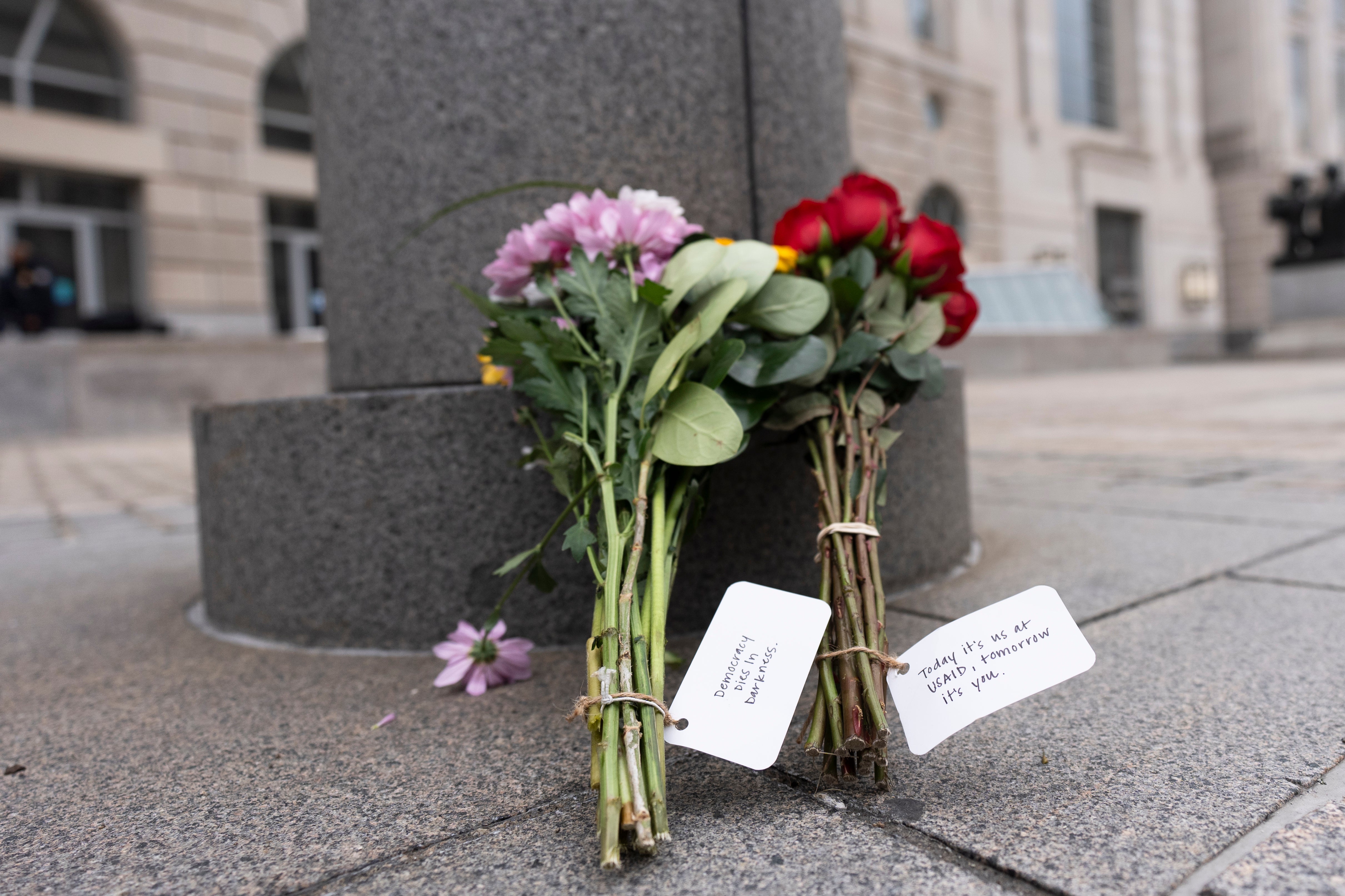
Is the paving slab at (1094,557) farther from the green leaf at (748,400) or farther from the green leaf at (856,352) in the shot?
the green leaf at (748,400)

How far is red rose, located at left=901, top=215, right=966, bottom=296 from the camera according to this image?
1.71 meters

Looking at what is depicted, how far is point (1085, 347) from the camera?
17688 mm

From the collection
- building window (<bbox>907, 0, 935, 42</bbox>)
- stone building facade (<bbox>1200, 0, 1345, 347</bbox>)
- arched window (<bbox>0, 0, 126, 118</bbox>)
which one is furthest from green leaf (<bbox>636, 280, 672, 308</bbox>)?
stone building facade (<bbox>1200, 0, 1345, 347</bbox>)

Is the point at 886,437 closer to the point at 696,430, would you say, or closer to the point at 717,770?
the point at 696,430

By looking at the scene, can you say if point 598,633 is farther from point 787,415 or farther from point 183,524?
point 183,524

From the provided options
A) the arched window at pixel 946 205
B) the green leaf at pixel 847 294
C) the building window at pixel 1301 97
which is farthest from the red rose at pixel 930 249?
the building window at pixel 1301 97

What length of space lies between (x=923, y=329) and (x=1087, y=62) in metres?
29.5

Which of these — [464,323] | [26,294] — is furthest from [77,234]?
[464,323]

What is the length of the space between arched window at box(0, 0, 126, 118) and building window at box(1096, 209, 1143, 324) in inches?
934

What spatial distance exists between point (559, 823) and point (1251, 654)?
120 cm

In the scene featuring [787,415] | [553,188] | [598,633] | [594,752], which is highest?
[553,188]

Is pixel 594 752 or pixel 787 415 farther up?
pixel 787 415

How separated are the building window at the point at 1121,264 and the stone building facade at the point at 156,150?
2134cm

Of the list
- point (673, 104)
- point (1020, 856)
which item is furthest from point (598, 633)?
point (673, 104)
